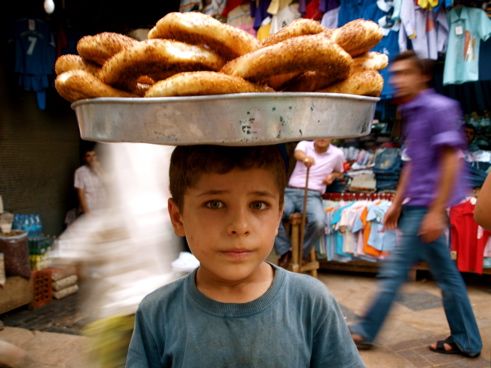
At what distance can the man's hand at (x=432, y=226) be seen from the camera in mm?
2934

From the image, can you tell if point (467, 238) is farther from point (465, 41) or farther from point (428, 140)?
point (428, 140)

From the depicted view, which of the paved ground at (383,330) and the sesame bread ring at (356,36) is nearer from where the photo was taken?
the sesame bread ring at (356,36)

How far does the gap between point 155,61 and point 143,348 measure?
795mm

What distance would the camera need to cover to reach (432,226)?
116 inches

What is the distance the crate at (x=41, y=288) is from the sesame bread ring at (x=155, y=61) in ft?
14.9

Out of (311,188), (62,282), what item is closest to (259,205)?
(311,188)

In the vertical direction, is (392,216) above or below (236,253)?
below

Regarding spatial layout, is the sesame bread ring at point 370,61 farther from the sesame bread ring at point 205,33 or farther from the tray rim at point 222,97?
the sesame bread ring at point 205,33

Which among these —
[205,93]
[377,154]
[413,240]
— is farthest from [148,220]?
[377,154]

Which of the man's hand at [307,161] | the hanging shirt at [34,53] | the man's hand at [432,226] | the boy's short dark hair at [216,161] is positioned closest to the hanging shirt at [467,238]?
the man's hand at [307,161]

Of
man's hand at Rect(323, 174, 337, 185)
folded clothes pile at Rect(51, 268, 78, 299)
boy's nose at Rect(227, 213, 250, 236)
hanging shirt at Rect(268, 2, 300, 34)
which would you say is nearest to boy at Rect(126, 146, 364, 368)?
boy's nose at Rect(227, 213, 250, 236)

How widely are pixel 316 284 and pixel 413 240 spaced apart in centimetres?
197

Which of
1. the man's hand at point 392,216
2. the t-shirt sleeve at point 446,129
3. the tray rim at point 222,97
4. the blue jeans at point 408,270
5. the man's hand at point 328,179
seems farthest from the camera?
the man's hand at point 328,179

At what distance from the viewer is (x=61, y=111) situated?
23.4 ft
